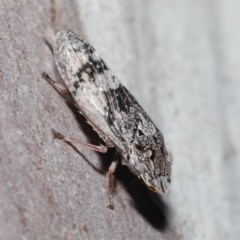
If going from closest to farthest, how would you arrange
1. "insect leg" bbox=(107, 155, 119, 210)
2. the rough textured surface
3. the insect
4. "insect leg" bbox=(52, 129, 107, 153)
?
the rough textured surface < "insect leg" bbox=(52, 129, 107, 153) < "insect leg" bbox=(107, 155, 119, 210) < the insect

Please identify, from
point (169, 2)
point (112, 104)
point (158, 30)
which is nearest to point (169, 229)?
point (112, 104)

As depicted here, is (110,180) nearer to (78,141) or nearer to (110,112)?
(78,141)

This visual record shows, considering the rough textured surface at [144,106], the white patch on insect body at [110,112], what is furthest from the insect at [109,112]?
the rough textured surface at [144,106]

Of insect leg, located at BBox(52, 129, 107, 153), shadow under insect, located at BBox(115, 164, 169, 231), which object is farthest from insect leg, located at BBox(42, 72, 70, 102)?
shadow under insect, located at BBox(115, 164, 169, 231)

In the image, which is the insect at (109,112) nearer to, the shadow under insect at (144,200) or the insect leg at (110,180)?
the insect leg at (110,180)

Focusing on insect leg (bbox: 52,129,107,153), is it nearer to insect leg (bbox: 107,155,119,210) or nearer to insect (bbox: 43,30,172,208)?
insect (bbox: 43,30,172,208)

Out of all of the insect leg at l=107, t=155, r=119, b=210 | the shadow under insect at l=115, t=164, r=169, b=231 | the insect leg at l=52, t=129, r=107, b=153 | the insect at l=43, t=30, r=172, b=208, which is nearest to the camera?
the insect leg at l=52, t=129, r=107, b=153
